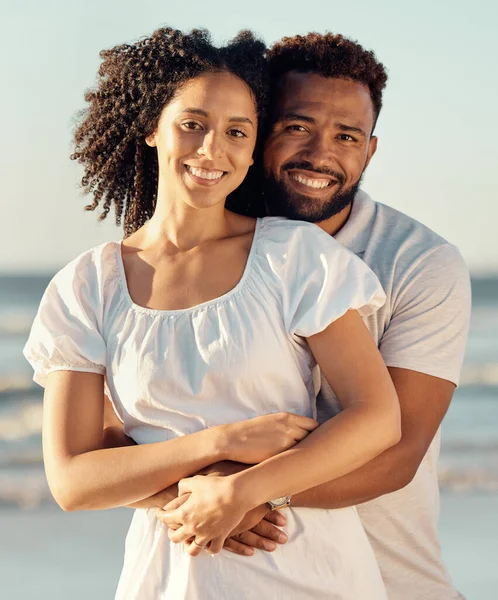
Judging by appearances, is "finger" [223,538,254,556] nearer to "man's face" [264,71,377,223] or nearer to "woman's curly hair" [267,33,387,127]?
"man's face" [264,71,377,223]

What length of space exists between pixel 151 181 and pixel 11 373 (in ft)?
31.9

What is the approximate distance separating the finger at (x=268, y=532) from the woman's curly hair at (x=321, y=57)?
1187 millimetres

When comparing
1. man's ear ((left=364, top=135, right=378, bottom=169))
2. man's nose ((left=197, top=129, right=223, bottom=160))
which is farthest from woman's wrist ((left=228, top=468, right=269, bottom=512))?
man's ear ((left=364, top=135, right=378, bottom=169))

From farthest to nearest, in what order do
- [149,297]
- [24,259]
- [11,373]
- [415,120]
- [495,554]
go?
1. [24,259]
2. [415,120]
3. [11,373]
4. [495,554]
5. [149,297]

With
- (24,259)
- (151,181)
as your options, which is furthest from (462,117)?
(151,181)

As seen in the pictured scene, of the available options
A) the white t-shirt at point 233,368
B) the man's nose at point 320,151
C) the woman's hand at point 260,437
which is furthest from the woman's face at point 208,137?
the woman's hand at point 260,437

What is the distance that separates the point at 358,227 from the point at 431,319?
14.1 inches

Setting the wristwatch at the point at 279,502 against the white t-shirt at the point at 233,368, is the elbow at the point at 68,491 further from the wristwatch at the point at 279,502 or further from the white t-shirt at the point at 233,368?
the wristwatch at the point at 279,502

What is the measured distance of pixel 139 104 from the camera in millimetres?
2600

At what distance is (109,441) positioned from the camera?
2.45 metres

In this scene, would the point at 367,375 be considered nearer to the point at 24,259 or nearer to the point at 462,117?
the point at 462,117

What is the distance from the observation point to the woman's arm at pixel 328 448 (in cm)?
220

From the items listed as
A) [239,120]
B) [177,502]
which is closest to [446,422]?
[239,120]

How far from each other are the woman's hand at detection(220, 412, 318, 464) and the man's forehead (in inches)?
37.1
